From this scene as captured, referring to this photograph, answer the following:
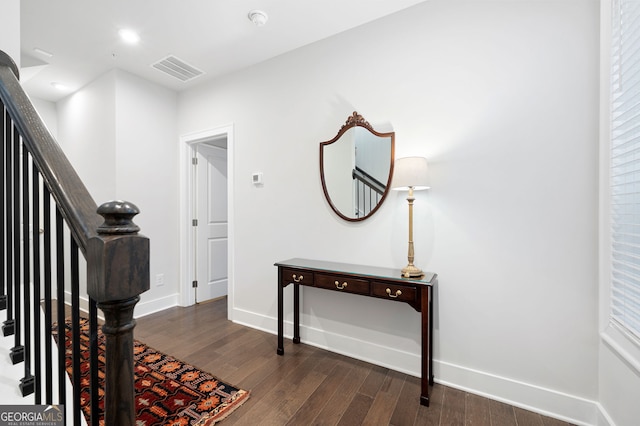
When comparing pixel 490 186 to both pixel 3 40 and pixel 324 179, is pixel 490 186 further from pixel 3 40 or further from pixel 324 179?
pixel 3 40

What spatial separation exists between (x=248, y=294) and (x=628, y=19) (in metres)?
3.36

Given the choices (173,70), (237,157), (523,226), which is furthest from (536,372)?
(173,70)

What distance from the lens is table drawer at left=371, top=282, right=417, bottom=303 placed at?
1.92 m

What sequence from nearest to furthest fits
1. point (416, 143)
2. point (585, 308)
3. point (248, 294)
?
point (585, 308) → point (416, 143) → point (248, 294)

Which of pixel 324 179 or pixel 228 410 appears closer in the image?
pixel 228 410

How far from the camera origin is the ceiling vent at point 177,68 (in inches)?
120

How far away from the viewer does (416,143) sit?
7.32 feet

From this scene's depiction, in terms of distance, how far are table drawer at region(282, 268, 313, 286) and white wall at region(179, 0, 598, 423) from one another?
0.34m

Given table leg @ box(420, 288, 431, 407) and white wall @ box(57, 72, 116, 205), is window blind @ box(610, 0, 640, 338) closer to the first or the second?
table leg @ box(420, 288, 431, 407)

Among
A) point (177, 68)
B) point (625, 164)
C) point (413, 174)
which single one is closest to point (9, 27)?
point (177, 68)

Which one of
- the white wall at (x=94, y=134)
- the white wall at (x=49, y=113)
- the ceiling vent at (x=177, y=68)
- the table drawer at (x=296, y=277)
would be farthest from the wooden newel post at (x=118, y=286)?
the white wall at (x=49, y=113)

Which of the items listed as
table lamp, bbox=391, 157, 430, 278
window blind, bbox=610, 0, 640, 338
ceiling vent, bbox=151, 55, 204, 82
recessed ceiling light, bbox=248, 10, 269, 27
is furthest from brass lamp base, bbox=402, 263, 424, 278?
ceiling vent, bbox=151, 55, 204, 82

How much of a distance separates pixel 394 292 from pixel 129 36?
10.3ft

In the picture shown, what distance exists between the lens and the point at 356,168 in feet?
8.18
